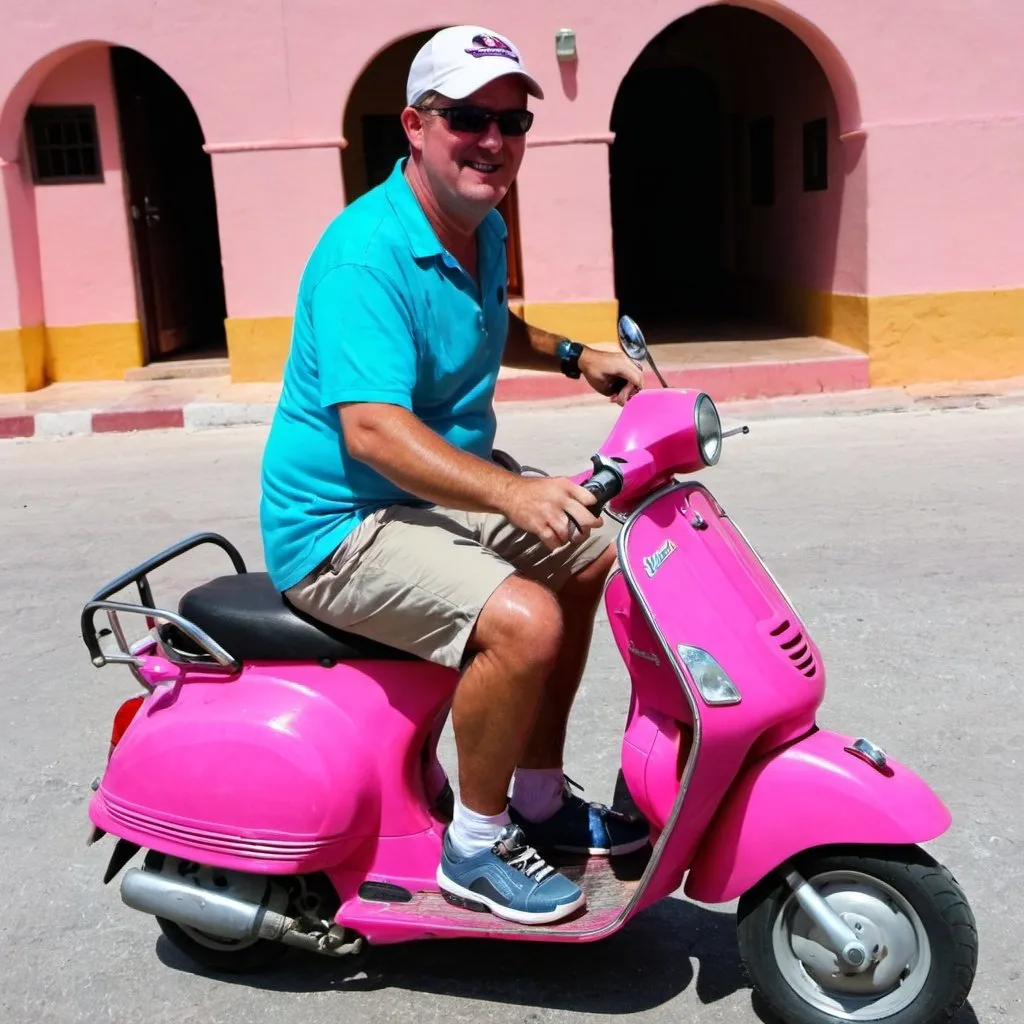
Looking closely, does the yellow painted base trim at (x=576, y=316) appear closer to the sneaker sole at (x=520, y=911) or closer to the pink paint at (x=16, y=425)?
the pink paint at (x=16, y=425)

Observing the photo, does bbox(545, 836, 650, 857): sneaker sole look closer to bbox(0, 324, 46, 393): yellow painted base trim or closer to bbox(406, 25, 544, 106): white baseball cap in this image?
bbox(406, 25, 544, 106): white baseball cap

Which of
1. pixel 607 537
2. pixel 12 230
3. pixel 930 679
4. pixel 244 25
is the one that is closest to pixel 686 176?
pixel 244 25

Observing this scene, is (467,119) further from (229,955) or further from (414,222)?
(229,955)

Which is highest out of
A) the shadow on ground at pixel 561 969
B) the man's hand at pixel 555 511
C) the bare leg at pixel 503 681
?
the man's hand at pixel 555 511

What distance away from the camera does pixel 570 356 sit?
10.3 feet

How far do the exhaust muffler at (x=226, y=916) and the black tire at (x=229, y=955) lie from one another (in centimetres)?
11

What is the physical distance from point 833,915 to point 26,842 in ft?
7.03

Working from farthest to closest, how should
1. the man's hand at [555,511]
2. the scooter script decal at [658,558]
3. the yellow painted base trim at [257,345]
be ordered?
the yellow painted base trim at [257,345] → the scooter script decal at [658,558] → the man's hand at [555,511]

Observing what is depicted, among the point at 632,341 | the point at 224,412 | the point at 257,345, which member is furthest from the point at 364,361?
the point at 257,345

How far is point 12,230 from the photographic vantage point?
10922 millimetres

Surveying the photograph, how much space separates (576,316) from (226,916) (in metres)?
8.36

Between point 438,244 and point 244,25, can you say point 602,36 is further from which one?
point 438,244

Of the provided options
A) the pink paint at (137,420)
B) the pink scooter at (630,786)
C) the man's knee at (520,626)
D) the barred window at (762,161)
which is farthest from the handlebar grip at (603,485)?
the barred window at (762,161)

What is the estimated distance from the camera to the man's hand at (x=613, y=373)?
295 cm
